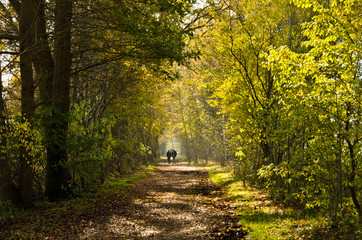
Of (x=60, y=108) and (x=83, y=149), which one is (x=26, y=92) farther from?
(x=83, y=149)

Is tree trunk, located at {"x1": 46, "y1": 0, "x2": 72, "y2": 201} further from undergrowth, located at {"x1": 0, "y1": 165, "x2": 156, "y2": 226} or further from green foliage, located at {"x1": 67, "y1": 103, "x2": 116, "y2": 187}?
undergrowth, located at {"x1": 0, "y1": 165, "x2": 156, "y2": 226}

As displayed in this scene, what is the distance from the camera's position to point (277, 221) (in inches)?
285

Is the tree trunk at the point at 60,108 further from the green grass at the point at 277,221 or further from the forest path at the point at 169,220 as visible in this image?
the green grass at the point at 277,221

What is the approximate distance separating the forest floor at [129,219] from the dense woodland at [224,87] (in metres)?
1.27

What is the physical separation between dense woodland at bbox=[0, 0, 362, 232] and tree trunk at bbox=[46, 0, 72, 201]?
0.04 m

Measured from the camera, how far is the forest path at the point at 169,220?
6.84 meters

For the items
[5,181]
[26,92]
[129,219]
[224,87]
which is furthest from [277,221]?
[26,92]

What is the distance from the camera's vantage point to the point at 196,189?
13.9m

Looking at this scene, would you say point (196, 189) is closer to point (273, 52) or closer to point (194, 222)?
point (194, 222)

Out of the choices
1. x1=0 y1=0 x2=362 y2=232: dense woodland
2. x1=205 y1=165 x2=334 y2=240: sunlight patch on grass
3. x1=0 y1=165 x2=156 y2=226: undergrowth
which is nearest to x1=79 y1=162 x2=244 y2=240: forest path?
x1=205 y1=165 x2=334 y2=240: sunlight patch on grass

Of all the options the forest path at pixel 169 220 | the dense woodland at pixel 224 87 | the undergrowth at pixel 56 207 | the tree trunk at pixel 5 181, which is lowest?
the forest path at pixel 169 220

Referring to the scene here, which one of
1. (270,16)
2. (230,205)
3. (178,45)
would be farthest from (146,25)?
(230,205)

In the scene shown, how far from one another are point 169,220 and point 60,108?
5.71 m

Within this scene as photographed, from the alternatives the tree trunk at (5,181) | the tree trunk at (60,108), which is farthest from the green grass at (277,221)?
the tree trunk at (5,181)
